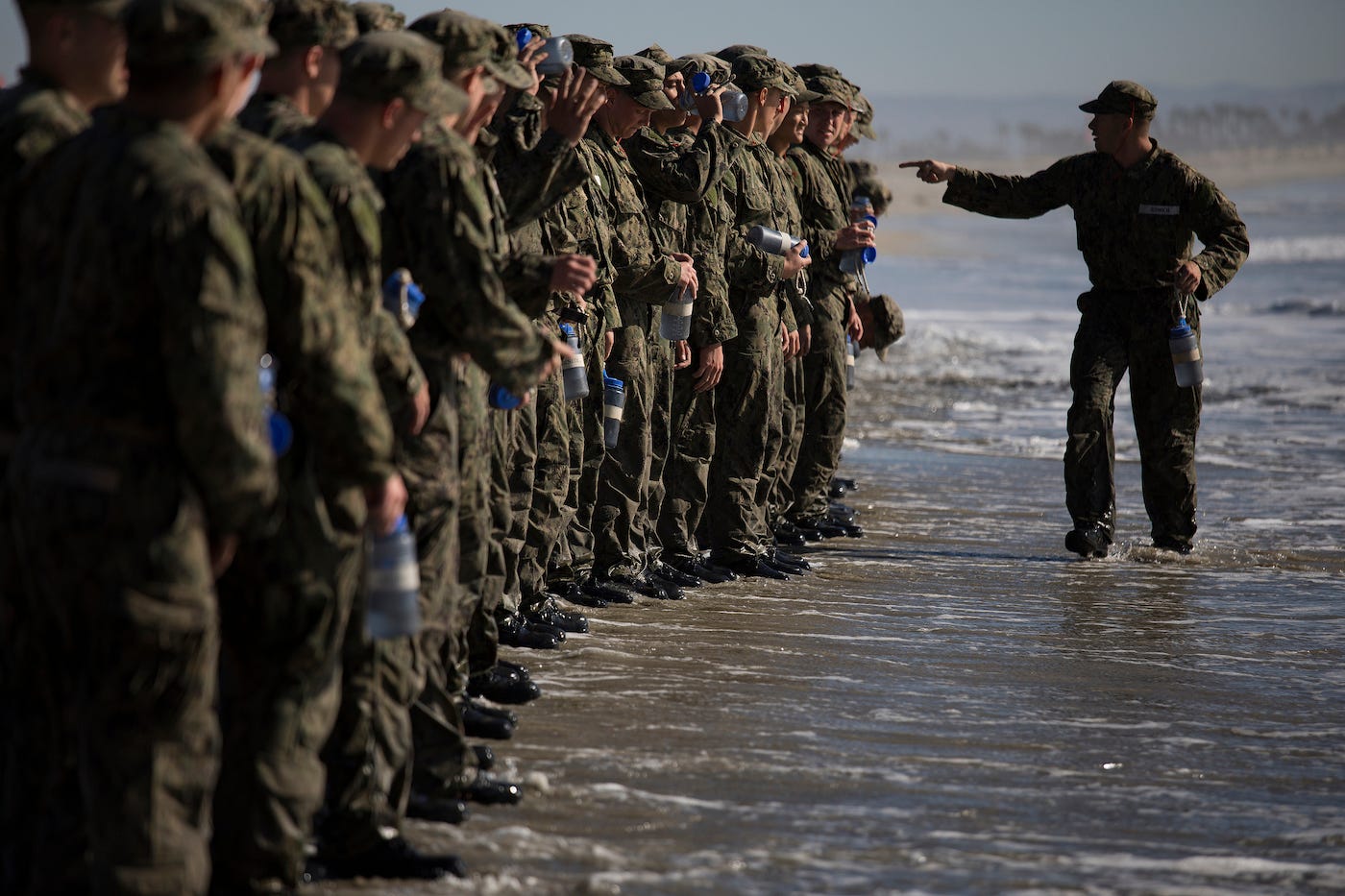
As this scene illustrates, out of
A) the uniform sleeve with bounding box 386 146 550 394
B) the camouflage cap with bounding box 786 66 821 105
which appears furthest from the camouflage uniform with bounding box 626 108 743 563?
the uniform sleeve with bounding box 386 146 550 394

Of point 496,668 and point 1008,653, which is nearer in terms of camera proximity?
point 496,668

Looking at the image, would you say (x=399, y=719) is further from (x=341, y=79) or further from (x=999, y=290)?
(x=999, y=290)

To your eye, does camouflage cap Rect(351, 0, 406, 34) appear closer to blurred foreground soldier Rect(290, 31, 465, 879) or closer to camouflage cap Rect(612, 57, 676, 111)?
blurred foreground soldier Rect(290, 31, 465, 879)

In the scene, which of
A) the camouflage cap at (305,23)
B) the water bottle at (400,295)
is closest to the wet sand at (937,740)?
the water bottle at (400,295)

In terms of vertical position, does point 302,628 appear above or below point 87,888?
above

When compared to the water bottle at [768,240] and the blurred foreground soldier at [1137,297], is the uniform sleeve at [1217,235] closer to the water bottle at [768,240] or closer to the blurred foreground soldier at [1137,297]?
the blurred foreground soldier at [1137,297]

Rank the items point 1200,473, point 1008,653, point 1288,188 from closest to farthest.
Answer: point 1008,653 → point 1200,473 → point 1288,188

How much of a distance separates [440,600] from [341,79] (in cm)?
145

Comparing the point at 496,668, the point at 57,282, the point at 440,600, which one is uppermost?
the point at 57,282

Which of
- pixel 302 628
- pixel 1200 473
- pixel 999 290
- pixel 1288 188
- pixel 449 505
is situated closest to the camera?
pixel 302 628

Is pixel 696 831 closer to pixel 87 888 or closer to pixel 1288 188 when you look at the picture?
pixel 87 888

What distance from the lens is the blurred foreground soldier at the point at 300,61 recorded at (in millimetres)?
5043

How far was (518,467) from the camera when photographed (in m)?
7.42

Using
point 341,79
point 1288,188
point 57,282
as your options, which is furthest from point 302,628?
point 1288,188
